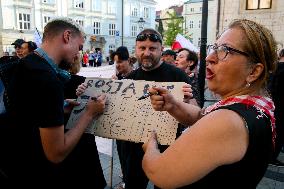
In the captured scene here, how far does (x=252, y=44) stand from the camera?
4.14 ft

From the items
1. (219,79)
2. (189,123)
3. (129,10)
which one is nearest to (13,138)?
(189,123)

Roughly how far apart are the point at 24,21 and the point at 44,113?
3585 cm

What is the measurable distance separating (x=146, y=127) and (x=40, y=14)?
119 ft

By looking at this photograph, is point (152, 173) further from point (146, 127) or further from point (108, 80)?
point (108, 80)

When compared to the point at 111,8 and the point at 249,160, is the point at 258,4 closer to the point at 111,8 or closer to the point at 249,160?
the point at 249,160

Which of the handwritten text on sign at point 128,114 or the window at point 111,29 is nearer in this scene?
the handwritten text on sign at point 128,114

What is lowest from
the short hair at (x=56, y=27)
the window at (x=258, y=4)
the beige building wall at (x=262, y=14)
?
the short hair at (x=56, y=27)

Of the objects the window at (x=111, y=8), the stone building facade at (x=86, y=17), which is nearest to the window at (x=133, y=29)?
the stone building facade at (x=86, y=17)

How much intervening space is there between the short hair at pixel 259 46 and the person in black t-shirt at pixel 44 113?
1108 millimetres

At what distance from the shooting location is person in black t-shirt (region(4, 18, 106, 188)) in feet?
5.28

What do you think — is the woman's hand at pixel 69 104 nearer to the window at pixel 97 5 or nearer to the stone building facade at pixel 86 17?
the stone building facade at pixel 86 17

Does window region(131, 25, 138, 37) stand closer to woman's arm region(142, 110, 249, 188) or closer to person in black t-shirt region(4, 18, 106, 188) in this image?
person in black t-shirt region(4, 18, 106, 188)

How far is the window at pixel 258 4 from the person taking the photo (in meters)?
13.4

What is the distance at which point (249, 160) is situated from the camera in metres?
1.11
